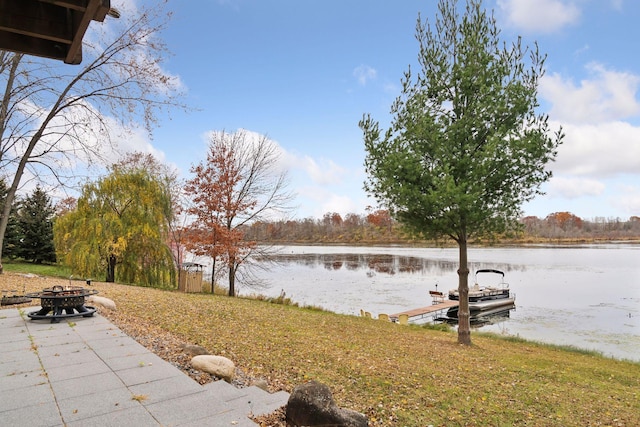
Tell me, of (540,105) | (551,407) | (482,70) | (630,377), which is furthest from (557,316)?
(551,407)

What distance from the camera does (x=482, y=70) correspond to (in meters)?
9.27

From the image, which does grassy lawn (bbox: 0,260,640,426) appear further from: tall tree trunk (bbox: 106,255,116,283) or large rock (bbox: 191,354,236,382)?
tall tree trunk (bbox: 106,255,116,283)

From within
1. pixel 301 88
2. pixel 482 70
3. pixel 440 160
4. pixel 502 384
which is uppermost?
pixel 301 88

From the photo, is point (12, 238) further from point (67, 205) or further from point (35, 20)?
point (35, 20)

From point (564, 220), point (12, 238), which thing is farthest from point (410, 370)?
point (564, 220)

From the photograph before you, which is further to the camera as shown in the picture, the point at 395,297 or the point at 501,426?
the point at 395,297

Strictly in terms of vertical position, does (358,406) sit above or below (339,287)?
above

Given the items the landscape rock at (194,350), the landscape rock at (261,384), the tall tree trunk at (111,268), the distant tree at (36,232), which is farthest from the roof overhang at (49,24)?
the distant tree at (36,232)

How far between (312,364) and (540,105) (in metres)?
8.23

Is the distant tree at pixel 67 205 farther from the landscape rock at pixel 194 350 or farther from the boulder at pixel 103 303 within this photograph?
the landscape rock at pixel 194 350

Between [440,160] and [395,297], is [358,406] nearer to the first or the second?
[440,160]

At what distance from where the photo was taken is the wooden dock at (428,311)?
1747 centimetres

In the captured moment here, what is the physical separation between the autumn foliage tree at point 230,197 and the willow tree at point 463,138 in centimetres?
837

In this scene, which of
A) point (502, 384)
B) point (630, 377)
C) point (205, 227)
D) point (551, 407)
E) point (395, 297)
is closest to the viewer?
point (551, 407)
